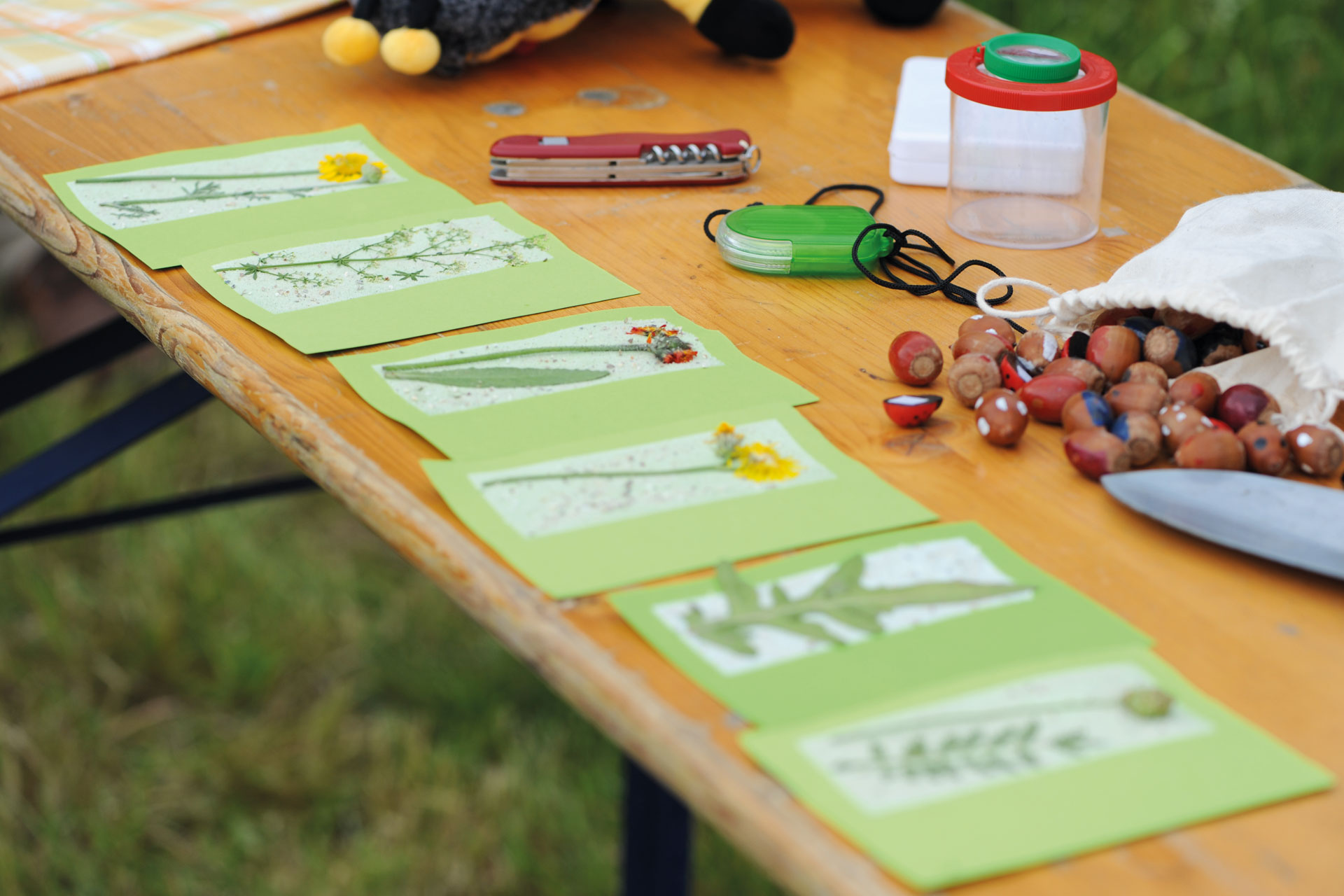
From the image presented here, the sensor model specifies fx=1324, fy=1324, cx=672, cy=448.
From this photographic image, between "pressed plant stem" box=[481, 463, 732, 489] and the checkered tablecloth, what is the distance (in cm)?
69

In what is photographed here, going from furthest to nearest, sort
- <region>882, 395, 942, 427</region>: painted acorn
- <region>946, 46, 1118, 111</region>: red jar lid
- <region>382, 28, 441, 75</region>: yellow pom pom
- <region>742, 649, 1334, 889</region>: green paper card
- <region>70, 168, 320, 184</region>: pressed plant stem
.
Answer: <region>382, 28, 441, 75</region>: yellow pom pom, <region>70, 168, 320, 184</region>: pressed plant stem, <region>946, 46, 1118, 111</region>: red jar lid, <region>882, 395, 942, 427</region>: painted acorn, <region>742, 649, 1334, 889</region>: green paper card

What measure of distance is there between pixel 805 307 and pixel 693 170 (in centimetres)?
20

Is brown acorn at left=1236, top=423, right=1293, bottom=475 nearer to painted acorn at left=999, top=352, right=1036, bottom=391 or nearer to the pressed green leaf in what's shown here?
painted acorn at left=999, top=352, right=1036, bottom=391

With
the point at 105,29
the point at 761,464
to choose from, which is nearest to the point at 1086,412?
the point at 761,464

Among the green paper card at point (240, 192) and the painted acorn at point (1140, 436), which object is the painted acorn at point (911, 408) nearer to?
the painted acorn at point (1140, 436)

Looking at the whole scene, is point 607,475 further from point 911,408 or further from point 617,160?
point 617,160

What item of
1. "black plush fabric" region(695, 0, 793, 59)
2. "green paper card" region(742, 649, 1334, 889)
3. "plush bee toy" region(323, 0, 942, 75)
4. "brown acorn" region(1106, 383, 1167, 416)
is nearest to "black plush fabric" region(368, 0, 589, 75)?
"plush bee toy" region(323, 0, 942, 75)

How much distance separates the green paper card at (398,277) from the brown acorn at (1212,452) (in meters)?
0.34

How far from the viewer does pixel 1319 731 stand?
0.48 m

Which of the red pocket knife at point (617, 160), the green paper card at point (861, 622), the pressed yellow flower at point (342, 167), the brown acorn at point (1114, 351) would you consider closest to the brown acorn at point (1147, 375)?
the brown acorn at point (1114, 351)

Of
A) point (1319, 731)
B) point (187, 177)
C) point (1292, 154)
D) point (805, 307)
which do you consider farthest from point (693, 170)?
point (1292, 154)

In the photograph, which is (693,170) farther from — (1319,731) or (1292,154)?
(1292,154)

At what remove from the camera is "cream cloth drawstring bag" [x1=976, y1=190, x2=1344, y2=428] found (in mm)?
651

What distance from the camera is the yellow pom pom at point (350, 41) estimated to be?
1.05 metres
